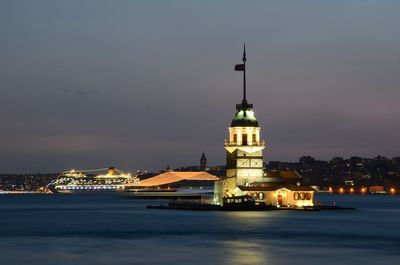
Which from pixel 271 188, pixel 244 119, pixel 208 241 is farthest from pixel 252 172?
pixel 208 241

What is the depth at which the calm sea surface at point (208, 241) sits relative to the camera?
2085 inches

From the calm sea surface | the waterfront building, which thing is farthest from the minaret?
the calm sea surface

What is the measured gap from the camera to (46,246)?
61188 millimetres

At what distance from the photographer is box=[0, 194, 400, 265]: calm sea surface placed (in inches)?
2085

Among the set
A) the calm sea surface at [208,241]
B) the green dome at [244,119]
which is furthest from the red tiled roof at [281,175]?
the calm sea surface at [208,241]

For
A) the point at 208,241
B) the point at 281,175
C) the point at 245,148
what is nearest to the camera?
the point at 208,241

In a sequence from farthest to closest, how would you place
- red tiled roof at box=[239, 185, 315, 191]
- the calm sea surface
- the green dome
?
the green dome, red tiled roof at box=[239, 185, 315, 191], the calm sea surface

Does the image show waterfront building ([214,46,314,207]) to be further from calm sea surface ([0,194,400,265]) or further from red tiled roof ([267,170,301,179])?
calm sea surface ([0,194,400,265])

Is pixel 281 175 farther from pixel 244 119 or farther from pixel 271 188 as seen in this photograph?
pixel 244 119

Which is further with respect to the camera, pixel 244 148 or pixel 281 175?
pixel 281 175

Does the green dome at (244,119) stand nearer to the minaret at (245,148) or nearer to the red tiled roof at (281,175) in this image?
the minaret at (245,148)

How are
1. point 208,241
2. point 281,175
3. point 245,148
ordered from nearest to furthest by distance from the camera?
point 208,241 < point 245,148 < point 281,175

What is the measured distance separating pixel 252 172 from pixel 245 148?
308 centimetres

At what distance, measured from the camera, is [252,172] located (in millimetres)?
104438
